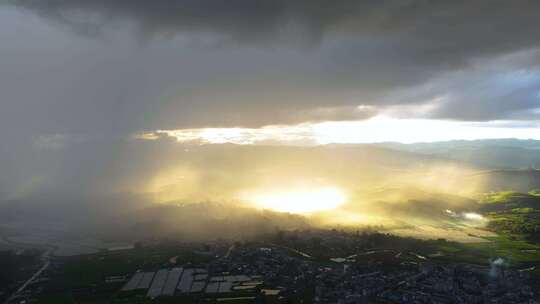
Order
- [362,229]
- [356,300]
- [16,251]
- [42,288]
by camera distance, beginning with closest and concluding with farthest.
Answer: [356,300]
[42,288]
[16,251]
[362,229]

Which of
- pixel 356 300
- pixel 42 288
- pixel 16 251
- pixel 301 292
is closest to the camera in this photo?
pixel 356 300

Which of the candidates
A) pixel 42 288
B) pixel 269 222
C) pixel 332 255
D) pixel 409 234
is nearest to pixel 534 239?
pixel 409 234

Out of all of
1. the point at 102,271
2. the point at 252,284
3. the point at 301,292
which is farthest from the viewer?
the point at 102,271

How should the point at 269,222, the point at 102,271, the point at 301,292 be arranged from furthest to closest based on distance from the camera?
the point at 269,222 < the point at 102,271 < the point at 301,292

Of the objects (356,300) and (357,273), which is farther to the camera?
(357,273)

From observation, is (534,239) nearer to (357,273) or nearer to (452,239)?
(452,239)

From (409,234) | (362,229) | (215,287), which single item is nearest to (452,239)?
(409,234)

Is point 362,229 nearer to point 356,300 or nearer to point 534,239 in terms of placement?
point 534,239

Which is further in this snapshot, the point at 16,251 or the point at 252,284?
the point at 16,251
